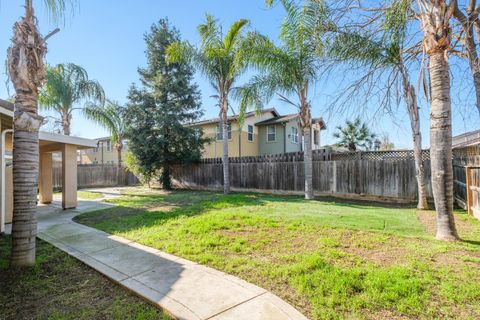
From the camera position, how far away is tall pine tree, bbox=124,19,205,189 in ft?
47.2

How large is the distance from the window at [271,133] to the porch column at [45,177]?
14644 mm

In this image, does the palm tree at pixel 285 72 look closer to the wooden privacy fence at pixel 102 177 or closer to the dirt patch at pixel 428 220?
the dirt patch at pixel 428 220

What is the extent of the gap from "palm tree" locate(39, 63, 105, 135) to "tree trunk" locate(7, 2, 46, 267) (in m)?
10.8

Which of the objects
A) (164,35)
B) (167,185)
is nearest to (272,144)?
(167,185)

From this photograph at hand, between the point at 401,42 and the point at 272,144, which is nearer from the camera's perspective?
the point at 401,42

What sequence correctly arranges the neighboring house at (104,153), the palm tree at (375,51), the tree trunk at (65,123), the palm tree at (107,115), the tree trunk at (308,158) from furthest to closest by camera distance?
the neighboring house at (104,153) < the palm tree at (107,115) < the tree trunk at (65,123) < the tree trunk at (308,158) < the palm tree at (375,51)

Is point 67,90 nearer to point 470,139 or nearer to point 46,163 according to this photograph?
point 46,163

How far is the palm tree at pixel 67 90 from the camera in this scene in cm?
1273

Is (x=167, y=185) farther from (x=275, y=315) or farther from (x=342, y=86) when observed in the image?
(x=275, y=315)

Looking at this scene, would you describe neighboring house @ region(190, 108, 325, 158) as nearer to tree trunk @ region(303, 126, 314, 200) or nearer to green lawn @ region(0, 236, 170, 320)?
tree trunk @ region(303, 126, 314, 200)

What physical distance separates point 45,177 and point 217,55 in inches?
348

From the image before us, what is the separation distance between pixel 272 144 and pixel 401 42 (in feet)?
51.1

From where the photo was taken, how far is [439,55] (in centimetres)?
407

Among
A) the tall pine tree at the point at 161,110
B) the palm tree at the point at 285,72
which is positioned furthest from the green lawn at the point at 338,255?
the tall pine tree at the point at 161,110
